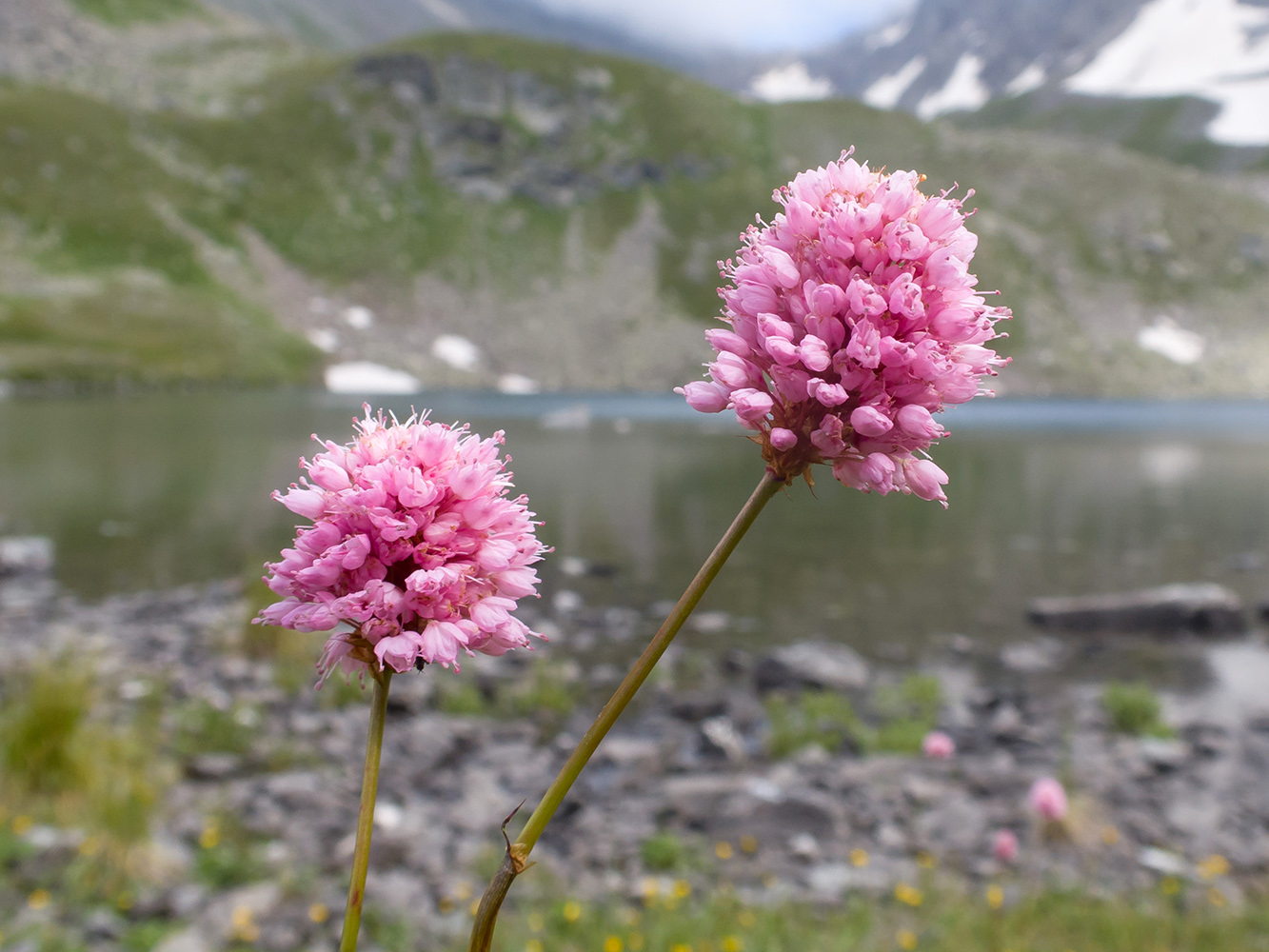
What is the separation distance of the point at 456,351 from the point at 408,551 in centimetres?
15200

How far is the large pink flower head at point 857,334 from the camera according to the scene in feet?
5.15

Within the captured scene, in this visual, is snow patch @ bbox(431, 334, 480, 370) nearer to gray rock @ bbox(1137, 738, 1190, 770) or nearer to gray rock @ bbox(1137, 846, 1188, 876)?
gray rock @ bbox(1137, 738, 1190, 770)

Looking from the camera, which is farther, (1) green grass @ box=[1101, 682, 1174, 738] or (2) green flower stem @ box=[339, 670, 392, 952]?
(1) green grass @ box=[1101, 682, 1174, 738]

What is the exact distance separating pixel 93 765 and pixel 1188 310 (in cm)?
20539

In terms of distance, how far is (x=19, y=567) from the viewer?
19.9 meters

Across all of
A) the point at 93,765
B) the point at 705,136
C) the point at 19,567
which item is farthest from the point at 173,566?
the point at 705,136

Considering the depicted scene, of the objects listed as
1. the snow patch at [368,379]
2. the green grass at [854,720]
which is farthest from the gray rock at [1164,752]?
the snow patch at [368,379]

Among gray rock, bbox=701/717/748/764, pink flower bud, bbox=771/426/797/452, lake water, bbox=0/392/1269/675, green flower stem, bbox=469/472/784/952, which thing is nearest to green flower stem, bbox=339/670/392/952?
green flower stem, bbox=469/472/784/952

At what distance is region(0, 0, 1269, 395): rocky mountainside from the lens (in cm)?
13388

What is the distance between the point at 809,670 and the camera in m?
14.4

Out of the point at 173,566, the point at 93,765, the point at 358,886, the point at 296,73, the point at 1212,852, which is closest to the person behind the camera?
the point at 358,886

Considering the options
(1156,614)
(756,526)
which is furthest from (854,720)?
(756,526)

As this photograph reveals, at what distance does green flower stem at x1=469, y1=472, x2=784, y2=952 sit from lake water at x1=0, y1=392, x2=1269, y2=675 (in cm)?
345

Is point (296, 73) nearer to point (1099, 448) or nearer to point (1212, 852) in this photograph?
point (1099, 448)
